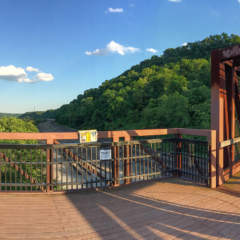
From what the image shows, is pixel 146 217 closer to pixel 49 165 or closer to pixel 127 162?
pixel 127 162

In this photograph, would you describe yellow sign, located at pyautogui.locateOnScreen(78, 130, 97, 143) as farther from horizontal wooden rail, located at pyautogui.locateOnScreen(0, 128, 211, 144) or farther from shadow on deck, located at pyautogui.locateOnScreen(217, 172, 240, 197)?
shadow on deck, located at pyautogui.locateOnScreen(217, 172, 240, 197)

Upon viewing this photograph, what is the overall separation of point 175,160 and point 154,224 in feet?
8.36

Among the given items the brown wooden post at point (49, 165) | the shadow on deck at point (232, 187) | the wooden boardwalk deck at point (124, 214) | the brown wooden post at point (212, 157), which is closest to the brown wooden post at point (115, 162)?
the wooden boardwalk deck at point (124, 214)

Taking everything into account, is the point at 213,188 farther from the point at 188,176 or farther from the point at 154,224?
the point at 154,224

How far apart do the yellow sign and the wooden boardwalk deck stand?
106 centimetres

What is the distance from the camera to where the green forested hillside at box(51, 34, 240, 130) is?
96.9 ft

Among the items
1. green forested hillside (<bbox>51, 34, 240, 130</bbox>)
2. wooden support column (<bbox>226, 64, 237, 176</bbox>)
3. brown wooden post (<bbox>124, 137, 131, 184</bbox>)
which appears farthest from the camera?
green forested hillside (<bbox>51, 34, 240, 130</bbox>)

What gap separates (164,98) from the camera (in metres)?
35.1

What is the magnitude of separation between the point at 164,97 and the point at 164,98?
18.3 inches

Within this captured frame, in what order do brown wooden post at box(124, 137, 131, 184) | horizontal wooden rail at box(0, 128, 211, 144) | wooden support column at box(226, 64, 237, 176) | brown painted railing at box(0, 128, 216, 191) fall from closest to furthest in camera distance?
horizontal wooden rail at box(0, 128, 211, 144), brown painted railing at box(0, 128, 216, 191), brown wooden post at box(124, 137, 131, 184), wooden support column at box(226, 64, 237, 176)

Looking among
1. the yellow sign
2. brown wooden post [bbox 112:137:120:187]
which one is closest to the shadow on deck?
brown wooden post [bbox 112:137:120:187]

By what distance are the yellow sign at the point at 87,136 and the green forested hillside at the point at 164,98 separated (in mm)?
20714

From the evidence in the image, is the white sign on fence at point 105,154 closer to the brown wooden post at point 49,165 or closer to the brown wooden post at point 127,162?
the brown wooden post at point 127,162

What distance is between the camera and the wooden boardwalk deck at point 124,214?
2.73m
